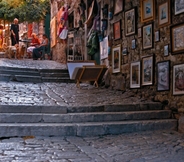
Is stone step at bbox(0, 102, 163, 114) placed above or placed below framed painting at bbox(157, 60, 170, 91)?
below

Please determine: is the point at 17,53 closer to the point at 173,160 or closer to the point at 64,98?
the point at 64,98

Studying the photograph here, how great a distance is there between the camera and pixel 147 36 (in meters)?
6.89

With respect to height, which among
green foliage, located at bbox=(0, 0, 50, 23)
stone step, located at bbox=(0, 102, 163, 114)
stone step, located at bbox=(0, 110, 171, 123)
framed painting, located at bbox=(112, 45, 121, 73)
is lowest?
stone step, located at bbox=(0, 110, 171, 123)

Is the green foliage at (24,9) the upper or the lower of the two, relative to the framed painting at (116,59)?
upper

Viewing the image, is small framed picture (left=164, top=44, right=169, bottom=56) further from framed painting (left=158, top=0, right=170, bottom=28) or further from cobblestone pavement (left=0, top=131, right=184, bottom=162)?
cobblestone pavement (left=0, top=131, right=184, bottom=162)

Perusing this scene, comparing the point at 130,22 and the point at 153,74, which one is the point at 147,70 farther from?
the point at 130,22

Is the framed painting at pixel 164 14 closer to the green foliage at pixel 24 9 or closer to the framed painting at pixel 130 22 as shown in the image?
the framed painting at pixel 130 22

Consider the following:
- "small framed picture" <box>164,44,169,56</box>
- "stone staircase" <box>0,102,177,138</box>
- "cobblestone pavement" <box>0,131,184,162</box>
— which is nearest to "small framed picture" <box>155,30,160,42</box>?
"small framed picture" <box>164,44,169,56</box>

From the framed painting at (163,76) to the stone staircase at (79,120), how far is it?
0.49 meters

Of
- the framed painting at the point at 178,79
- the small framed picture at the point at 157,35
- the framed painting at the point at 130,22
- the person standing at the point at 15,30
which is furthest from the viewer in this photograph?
the person standing at the point at 15,30

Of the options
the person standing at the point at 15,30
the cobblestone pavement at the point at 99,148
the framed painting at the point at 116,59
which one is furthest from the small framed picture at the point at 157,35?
the person standing at the point at 15,30

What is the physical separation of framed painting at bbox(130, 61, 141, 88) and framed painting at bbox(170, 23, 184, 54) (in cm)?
127

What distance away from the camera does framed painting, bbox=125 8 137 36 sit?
746 cm

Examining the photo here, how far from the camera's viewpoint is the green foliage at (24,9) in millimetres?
18859
